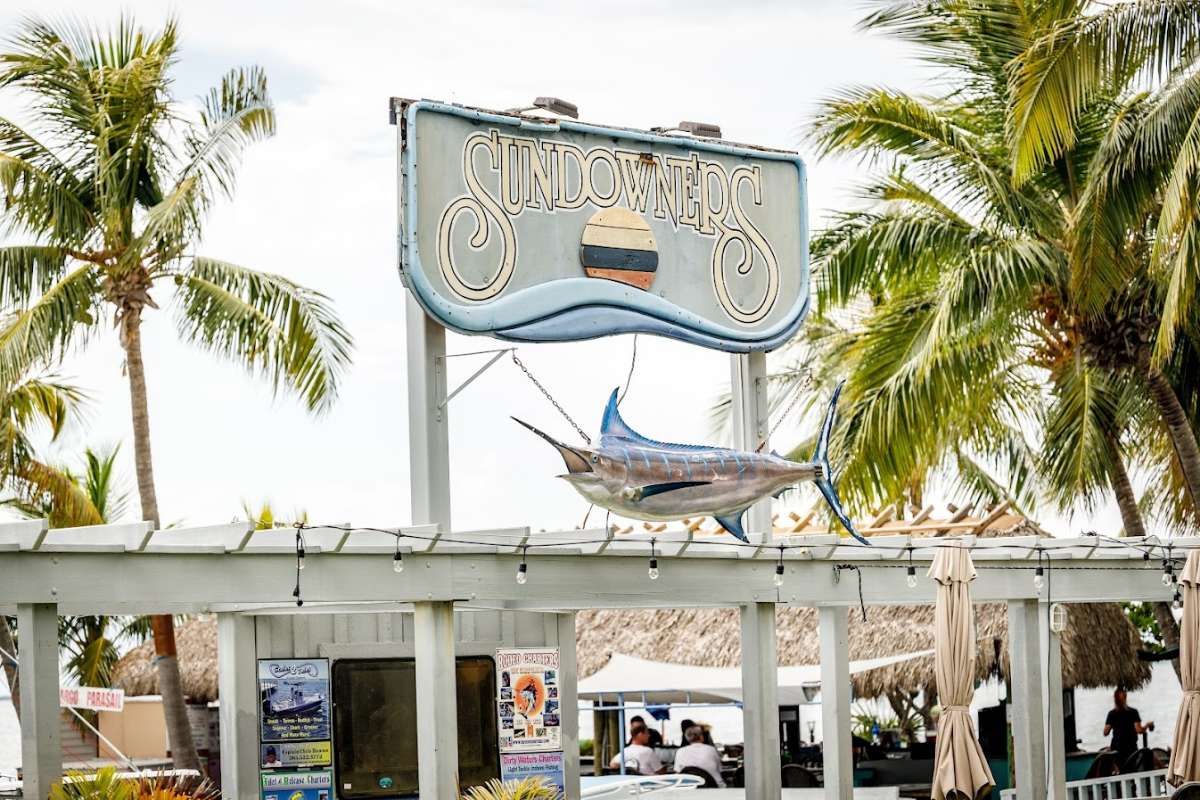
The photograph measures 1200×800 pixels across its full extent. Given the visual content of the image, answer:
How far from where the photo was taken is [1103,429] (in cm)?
2027

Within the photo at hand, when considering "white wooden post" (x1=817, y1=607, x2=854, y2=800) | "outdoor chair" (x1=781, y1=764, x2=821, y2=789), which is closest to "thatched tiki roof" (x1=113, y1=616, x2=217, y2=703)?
"outdoor chair" (x1=781, y1=764, x2=821, y2=789)

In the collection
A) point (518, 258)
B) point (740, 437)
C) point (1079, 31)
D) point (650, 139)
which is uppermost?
point (1079, 31)

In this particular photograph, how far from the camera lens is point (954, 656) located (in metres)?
12.1

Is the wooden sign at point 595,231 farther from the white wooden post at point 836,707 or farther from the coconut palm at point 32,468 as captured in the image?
the coconut palm at point 32,468

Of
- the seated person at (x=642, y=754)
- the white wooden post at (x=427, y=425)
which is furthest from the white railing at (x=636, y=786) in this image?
the white wooden post at (x=427, y=425)

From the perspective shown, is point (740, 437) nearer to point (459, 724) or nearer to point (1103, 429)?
point (459, 724)

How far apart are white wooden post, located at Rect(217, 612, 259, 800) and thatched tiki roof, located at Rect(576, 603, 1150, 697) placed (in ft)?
28.3

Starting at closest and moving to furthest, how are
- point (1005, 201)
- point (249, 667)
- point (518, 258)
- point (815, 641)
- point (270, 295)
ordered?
point (518, 258) < point (249, 667) < point (1005, 201) < point (270, 295) < point (815, 641)

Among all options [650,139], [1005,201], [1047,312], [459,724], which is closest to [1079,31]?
[1005,201]

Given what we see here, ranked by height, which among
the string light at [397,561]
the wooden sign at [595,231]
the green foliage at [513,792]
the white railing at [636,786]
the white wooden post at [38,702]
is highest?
the wooden sign at [595,231]

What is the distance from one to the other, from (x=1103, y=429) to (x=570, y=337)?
10949 millimetres

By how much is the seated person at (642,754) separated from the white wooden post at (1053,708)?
215 inches

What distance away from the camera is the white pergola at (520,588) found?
29.0 ft

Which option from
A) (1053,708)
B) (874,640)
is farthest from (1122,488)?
(1053,708)
